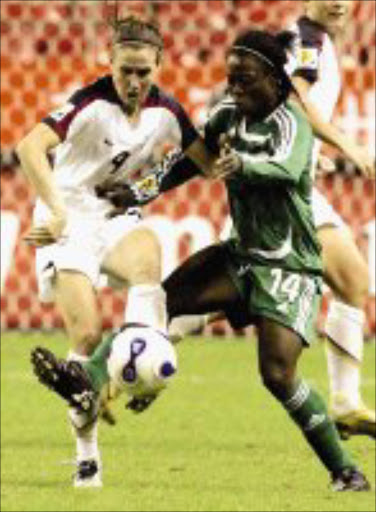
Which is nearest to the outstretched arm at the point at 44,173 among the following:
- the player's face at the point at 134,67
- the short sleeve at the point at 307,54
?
the player's face at the point at 134,67

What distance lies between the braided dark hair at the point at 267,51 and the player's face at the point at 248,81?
0.06 ft

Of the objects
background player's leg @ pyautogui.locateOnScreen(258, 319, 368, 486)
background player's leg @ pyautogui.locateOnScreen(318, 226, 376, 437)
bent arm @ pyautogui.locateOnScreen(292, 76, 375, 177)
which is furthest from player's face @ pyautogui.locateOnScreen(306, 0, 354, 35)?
background player's leg @ pyautogui.locateOnScreen(258, 319, 368, 486)

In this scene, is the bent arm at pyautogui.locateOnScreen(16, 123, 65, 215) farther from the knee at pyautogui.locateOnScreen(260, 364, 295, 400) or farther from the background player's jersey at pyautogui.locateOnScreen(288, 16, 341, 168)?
the background player's jersey at pyautogui.locateOnScreen(288, 16, 341, 168)

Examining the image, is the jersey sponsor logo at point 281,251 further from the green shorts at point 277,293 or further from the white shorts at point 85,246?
the white shorts at point 85,246

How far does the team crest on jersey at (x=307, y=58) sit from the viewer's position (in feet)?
27.5

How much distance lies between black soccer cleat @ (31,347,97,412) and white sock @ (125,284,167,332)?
0.23m

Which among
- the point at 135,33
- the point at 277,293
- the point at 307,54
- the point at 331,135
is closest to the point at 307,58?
the point at 307,54

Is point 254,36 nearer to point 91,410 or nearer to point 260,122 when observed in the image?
point 260,122

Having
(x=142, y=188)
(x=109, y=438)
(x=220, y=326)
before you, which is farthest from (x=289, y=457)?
(x=220, y=326)

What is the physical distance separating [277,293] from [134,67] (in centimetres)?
87

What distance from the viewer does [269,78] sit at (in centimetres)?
700

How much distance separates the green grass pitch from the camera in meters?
7.14

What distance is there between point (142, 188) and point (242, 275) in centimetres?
45

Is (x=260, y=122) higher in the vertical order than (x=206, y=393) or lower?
higher
